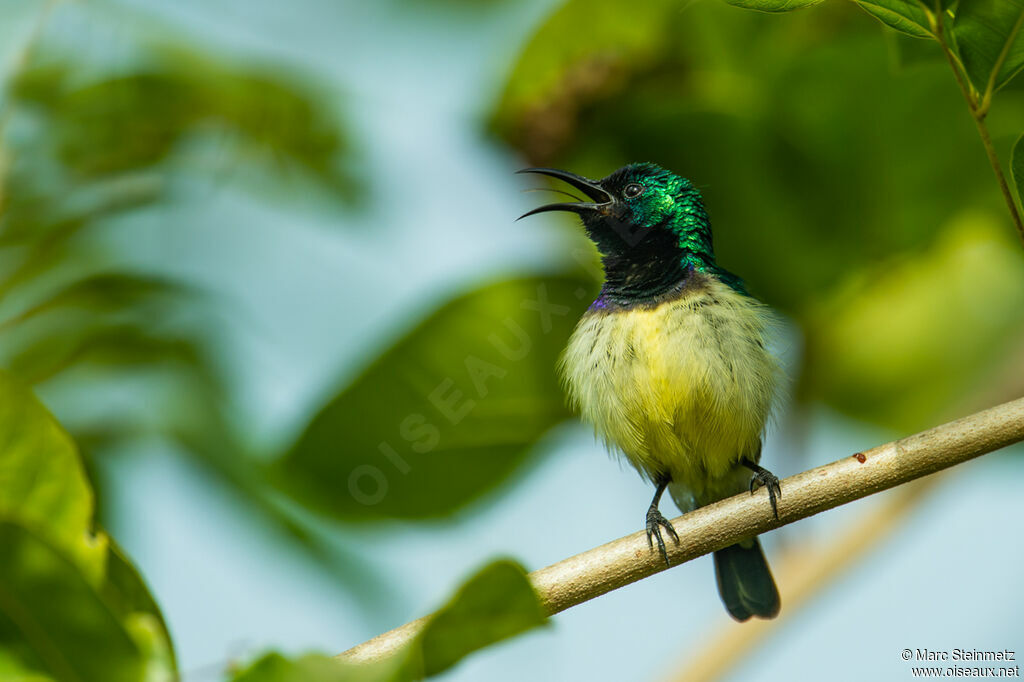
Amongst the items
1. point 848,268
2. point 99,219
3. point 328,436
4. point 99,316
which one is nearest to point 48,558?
point 328,436

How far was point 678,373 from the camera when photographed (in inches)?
124

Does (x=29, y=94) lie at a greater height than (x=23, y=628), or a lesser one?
greater

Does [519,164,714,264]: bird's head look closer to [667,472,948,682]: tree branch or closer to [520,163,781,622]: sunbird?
[520,163,781,622]: sunbird

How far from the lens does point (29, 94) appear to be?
11.8ft

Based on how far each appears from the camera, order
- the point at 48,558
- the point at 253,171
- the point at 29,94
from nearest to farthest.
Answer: the point at 48,558
the point at 29,94
the point at 253,171

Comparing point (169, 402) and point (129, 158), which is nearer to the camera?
point (169, 402)

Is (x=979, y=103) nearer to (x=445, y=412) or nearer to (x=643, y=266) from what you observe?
(x=643, y=266)

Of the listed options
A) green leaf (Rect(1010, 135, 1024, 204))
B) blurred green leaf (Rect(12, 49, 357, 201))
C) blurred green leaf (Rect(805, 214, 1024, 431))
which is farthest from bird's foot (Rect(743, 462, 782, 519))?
blurred green leaf (Rect(12, 49, 357, 201))

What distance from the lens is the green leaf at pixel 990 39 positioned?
1811 mm

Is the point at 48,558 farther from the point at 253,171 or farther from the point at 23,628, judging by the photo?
the point at 253,171

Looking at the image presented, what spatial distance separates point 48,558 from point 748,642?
1.96m

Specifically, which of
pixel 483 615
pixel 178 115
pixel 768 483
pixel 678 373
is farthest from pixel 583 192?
pixel 483 615

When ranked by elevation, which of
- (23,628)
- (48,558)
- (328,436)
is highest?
(48,558)

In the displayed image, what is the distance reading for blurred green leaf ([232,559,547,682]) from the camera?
1.46m
